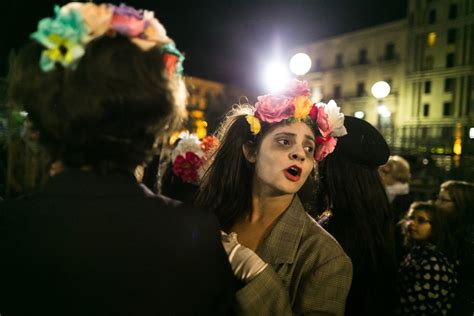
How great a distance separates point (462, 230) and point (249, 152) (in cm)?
232

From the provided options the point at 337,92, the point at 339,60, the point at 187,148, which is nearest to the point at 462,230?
the point at 187,148

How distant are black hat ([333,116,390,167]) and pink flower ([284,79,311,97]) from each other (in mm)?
729

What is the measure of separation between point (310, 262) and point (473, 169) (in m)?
2.35

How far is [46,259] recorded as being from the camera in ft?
3.48

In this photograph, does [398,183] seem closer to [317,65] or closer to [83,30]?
[83,30]

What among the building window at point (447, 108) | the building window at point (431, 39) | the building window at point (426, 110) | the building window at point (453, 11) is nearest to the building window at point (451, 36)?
the building window at point (453, 11)

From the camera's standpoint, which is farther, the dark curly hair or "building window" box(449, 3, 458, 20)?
"building window" box(449, 3, 458, 20)

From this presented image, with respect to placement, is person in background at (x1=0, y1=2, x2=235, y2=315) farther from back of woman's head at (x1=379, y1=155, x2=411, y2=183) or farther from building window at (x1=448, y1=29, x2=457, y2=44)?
building window at (x1=448, y1=29, x2=457, y2=44)

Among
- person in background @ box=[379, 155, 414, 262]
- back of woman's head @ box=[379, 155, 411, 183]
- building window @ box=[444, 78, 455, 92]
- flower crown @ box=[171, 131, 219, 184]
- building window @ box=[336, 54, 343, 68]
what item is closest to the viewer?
flower crown @ box=[171, 131, 219, 184]

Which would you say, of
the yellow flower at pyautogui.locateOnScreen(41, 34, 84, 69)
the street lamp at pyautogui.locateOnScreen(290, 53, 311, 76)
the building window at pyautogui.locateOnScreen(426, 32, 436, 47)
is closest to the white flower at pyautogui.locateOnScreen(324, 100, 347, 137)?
the yellow flower at pyautogui.locateOnScreen(41, 34, 84, 69)

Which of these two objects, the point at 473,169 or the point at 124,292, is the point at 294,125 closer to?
the point at 124,292

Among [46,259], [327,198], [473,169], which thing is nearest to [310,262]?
[327,198]

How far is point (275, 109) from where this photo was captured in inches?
87.6

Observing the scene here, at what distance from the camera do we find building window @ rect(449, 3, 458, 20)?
34.1 meters
